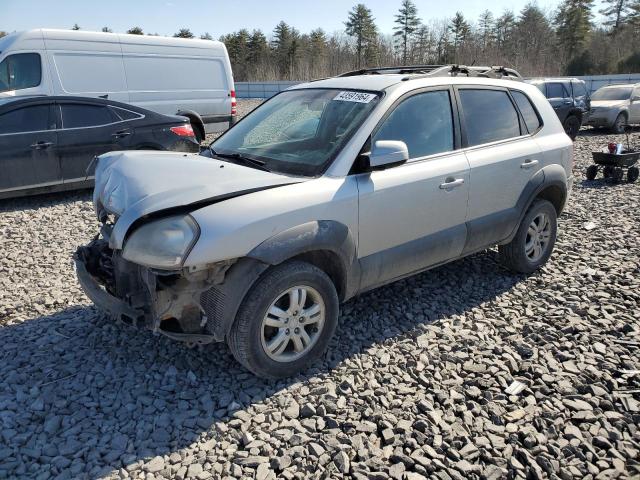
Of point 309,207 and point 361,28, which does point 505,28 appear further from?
point 309,207

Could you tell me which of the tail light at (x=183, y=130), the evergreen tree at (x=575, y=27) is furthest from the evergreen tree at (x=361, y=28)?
the tail light at (x=183, y=130)

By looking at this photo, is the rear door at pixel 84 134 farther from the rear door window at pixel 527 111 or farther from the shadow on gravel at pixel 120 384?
the rear door window at pixel 527 111

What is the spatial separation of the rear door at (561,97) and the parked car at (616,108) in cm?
184

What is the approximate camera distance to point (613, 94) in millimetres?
18312

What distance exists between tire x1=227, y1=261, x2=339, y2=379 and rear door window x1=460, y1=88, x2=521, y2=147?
75.9 inches

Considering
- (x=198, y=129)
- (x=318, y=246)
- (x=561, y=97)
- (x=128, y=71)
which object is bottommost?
(x=318, y=246)

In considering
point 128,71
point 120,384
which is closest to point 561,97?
point 128,71

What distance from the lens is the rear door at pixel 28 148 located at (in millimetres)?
7023

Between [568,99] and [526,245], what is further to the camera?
[568,99]

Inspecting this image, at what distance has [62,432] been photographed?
9.26 ft

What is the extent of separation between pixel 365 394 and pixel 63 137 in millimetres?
6419

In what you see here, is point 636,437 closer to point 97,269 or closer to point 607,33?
point 97,269

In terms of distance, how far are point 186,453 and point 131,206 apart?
141 centimetres

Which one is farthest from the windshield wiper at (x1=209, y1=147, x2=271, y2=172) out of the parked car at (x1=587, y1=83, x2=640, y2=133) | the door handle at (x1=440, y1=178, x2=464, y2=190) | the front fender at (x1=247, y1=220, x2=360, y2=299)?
the parked car at (x1=587, y1=83, x2=640, y2=133)
